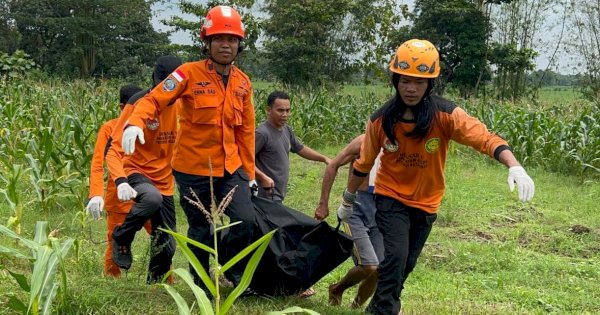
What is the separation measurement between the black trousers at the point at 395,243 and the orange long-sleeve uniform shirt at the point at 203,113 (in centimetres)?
109

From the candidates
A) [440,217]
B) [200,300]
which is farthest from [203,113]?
[440,217]

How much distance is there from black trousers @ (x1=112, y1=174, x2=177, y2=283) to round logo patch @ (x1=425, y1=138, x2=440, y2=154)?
6.04 feet

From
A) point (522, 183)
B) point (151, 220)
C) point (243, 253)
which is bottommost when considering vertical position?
point (151, 220)

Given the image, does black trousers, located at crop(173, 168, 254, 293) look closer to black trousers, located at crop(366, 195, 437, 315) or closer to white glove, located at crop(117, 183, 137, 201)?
white glove, located at crop(117, 183, 137, 201)

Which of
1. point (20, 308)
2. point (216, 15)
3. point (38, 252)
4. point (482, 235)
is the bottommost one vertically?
point (482, 235)

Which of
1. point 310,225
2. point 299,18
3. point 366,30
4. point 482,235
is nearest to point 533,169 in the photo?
point 482,235

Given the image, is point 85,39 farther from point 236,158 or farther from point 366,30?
point 236,158

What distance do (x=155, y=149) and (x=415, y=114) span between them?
2.04 metres

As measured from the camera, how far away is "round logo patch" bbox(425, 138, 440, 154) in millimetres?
3924

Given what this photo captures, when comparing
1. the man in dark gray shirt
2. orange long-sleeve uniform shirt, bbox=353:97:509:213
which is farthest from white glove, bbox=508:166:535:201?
the man in dark gray shirt

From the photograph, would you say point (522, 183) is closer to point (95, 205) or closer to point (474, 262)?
point (95, 205)

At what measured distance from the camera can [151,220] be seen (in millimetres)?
4922

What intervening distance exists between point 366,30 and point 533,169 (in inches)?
808

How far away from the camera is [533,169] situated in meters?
12.2
